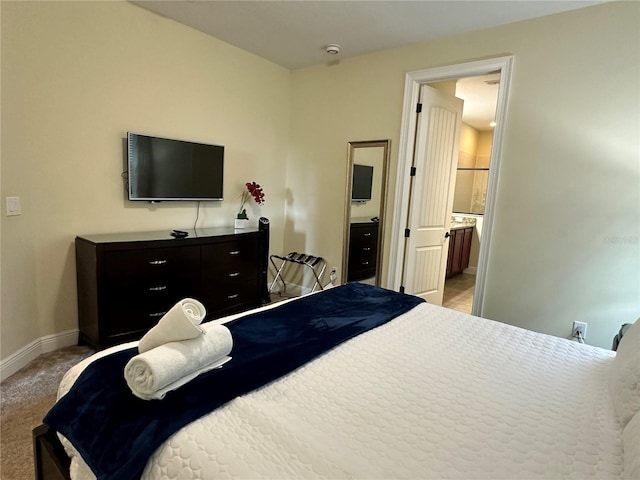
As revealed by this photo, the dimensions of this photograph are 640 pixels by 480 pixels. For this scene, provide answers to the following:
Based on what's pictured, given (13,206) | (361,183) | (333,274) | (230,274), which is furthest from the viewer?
(333,274)

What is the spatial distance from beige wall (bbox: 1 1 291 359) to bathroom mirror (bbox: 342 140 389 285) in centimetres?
146

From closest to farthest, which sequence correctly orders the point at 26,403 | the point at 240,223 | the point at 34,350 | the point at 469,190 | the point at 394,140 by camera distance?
1. the point at 26,403
2. the point at 34,350
3. the point at 394,140
4. the point at 240,223
5. the point at 469,190

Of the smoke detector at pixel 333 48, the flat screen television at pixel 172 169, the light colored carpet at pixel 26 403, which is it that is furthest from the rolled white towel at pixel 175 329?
the smoke detector at pixel 333 48

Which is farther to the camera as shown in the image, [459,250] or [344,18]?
[459,250]

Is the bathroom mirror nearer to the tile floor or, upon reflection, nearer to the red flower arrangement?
the red flower arrangement

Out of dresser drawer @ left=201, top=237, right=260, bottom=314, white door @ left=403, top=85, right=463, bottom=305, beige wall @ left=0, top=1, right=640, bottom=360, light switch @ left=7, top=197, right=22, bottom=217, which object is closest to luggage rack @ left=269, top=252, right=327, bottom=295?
dresser drawer @ left=201, top=237, right=260, bottom=314

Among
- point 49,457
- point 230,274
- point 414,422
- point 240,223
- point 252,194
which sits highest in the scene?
point 252,194

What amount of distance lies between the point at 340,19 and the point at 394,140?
3.77ft

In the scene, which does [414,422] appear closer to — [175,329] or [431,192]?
[175,329]

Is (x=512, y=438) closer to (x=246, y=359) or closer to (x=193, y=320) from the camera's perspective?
(x=246, y=359)

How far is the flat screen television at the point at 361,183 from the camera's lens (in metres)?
3.68

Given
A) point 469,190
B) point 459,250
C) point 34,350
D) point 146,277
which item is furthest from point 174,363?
point 469,190

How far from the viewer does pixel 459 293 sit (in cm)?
475

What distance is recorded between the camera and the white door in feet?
11.0
